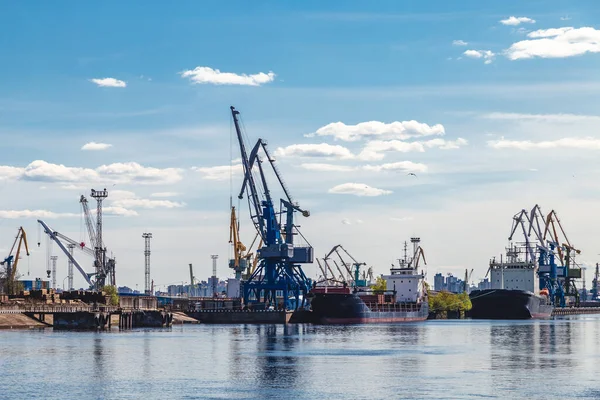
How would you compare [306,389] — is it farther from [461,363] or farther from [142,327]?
[142,327]

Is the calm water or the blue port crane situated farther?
the blue port crane

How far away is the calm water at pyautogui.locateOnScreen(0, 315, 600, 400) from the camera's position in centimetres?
6091

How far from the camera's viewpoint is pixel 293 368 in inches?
2940

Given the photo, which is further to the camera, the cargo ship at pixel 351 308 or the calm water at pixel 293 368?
the cargo ship at pixel 351 308

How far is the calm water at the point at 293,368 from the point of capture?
60.9 meters

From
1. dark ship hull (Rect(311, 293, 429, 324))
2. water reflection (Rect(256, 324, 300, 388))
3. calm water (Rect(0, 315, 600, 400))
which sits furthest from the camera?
dark ship hull (Rect(311, 293, 429, 324))

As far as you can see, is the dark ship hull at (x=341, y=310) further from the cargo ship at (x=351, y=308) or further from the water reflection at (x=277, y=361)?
the water reflection at (x=277, y=361)

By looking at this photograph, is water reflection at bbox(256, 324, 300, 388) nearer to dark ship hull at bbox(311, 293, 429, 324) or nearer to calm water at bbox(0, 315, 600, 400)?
calm water at bbox(0, 315, 600, 400)

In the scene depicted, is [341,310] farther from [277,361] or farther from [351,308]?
[277,361]

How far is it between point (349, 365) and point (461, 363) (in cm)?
945

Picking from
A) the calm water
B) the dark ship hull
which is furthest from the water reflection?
the dark ship hull

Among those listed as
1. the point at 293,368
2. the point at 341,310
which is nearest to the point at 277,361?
the point at 293,368

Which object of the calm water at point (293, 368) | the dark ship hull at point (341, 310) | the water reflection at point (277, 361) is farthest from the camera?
the dark ship hull at point (341, 310)

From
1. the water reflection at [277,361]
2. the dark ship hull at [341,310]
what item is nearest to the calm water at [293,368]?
the water reflection at [277,361]
